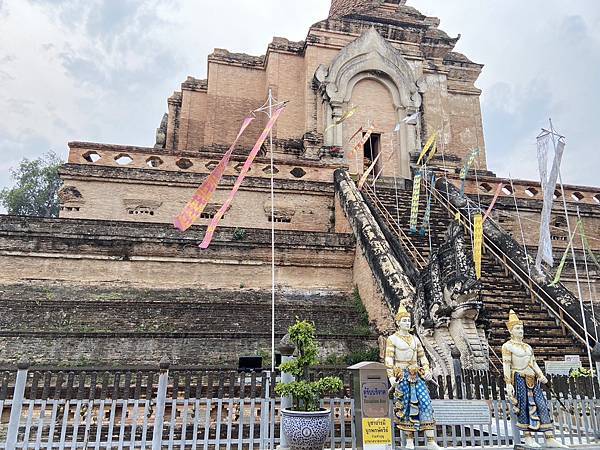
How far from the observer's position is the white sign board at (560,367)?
719 cm

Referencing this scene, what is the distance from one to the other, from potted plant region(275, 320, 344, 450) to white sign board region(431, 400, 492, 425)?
1.21m

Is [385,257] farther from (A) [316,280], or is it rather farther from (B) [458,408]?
(B) [458,408]

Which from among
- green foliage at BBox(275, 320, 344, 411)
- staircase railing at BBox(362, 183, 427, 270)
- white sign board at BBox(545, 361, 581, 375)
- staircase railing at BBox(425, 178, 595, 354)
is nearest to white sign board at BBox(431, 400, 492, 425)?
green foliage at BBox(275, 320, 344, 411)

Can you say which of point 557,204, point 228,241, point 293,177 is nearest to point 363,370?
point 228,241

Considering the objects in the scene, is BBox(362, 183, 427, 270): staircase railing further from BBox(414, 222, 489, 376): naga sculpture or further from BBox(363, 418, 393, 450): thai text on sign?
BBox(363, 418, 393, 450): thai text on sign

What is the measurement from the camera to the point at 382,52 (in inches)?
776

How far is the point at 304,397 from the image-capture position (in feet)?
17.9

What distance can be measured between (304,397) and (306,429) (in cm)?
35

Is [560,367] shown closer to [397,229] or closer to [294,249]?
[397,229]

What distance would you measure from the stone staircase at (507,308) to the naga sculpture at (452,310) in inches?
41.1

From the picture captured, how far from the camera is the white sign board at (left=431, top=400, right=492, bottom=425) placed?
5602 millimetres

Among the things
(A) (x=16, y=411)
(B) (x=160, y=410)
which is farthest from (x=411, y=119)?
(A) (x=16, y=411)

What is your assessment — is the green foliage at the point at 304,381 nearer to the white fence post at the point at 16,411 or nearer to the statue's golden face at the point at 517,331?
the statue's golden face at the point at 517,331

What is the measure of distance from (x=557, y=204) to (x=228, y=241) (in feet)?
39.8
